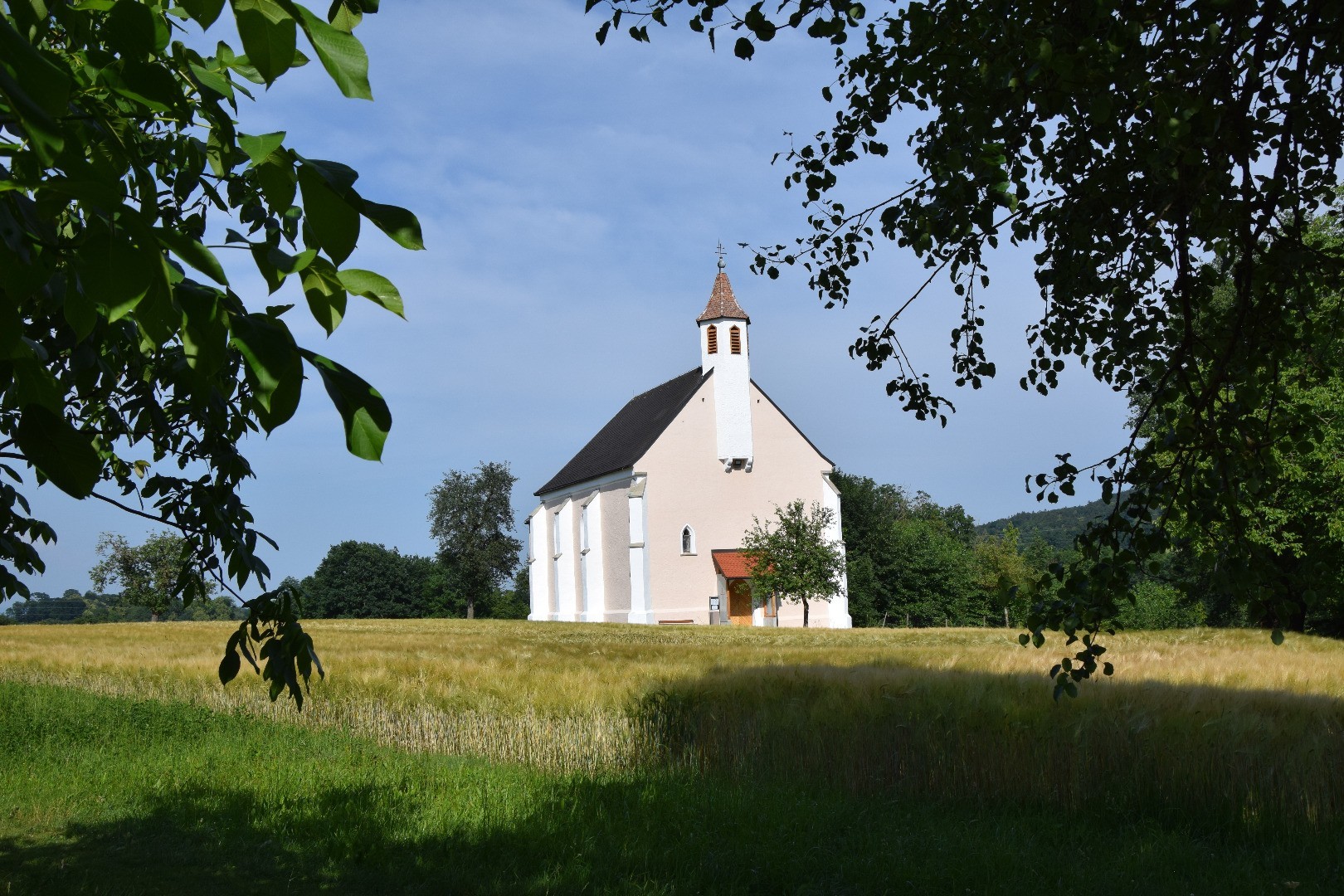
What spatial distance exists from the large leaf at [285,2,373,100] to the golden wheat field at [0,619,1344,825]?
26.7ft

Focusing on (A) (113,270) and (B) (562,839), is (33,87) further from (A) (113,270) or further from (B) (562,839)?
(B) (562,839)

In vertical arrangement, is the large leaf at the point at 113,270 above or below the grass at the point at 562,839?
above

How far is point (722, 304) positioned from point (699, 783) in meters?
46.0

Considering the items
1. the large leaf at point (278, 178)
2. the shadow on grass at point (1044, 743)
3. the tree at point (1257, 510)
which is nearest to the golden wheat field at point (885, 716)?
the shadow on grass at point (1044, 743)

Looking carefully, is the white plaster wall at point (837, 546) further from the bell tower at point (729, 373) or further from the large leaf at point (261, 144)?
the large leaf at point (261, 144)

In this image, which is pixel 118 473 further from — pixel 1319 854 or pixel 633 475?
pixel 633 475

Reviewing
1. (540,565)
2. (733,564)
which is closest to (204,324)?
(733,564)

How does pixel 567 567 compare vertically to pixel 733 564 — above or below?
above

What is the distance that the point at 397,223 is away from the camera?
133cm

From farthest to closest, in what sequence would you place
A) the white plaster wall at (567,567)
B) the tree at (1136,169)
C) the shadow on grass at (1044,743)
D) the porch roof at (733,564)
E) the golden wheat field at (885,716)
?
the white plaster wall at (567,567) → the porch roof at (733,564) → the golden wheat field at (885,716) → the shadow on grass at (1044,743) → the tree at (1136,169)

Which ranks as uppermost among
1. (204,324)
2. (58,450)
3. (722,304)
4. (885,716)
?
(722,304)

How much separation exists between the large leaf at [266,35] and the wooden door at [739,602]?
50917 millimetres

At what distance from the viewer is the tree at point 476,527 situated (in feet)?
246

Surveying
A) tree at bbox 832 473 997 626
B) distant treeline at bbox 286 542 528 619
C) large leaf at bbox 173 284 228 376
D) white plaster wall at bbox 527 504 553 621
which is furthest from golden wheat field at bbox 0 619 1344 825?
distant treeline at bbox 286 542 528 619
